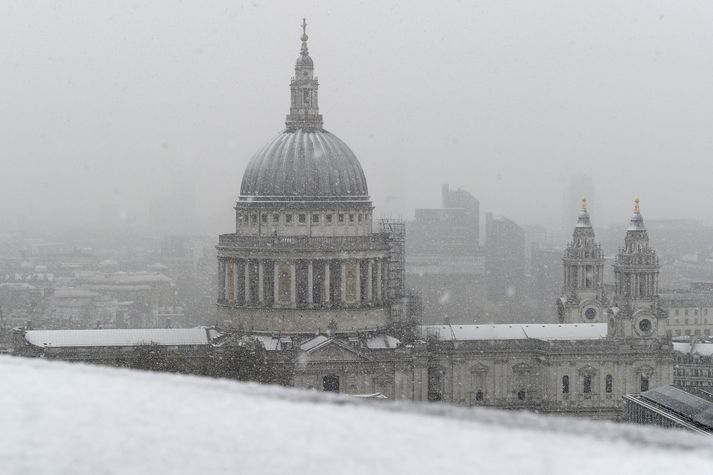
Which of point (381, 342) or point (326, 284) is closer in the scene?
point (381, 342)

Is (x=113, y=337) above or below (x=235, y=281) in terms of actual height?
below

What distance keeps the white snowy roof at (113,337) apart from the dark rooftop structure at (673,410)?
91.9 ft

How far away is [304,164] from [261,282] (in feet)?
20.6

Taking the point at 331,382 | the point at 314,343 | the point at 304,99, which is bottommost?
the point at 331,382

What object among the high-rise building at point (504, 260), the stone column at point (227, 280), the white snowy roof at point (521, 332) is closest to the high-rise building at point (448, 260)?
the high-rise building at point (504, 260)

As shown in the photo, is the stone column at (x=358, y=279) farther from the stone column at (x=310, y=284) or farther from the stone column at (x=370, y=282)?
the stone column at (x=310, y=284)

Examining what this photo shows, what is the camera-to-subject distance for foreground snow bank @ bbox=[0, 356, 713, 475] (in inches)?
326

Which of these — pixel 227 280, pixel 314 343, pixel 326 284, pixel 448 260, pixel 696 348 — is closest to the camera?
pixel 314 343

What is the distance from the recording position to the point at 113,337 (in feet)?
239

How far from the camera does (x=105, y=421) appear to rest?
924cm

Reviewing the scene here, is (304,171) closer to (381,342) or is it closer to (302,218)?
(302,218)

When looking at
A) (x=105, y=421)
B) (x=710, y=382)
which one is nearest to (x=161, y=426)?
(x=105, y=421)

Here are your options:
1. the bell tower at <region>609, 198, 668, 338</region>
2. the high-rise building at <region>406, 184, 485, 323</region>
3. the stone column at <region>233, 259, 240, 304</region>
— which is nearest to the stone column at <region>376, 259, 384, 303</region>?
the stone column at <region>233, 259, 240, 304</region>

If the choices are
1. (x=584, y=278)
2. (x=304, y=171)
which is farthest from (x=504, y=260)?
(x=304, y=171)
